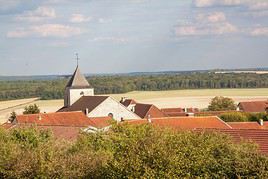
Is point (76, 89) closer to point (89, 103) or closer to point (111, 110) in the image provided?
point (89, 103)

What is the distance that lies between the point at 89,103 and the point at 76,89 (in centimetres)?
836

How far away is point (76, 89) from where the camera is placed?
7238 cm

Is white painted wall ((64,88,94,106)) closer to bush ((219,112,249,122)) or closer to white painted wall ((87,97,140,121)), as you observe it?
white painted wall ((87,97,140,121))

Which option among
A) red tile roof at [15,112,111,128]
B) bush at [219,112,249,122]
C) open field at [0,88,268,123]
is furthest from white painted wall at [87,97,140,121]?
open field at [0,88,268,123]

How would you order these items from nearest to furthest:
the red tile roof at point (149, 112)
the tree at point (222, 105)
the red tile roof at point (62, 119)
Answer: the red tile roof at point (62, 119)
the red tile roof at point (149, 112)
the tree at point (222, 105)

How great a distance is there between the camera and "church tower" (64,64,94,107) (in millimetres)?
72125

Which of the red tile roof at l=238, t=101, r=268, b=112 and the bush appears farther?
the red tile roof at l=238, t=101, r=268, b=112

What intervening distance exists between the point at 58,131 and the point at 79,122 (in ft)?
34.4

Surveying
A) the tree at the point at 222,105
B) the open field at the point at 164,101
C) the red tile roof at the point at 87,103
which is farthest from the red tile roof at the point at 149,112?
the open field at the point at 164,101

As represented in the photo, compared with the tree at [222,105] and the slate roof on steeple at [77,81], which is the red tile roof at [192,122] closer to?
the slate roof on steeple at [77,81]

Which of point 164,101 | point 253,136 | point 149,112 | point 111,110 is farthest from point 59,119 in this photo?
point 164,101

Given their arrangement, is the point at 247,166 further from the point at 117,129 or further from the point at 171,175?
the point at 117,129

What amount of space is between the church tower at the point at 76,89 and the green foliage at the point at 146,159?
43832mm

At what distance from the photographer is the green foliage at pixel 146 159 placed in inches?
778
